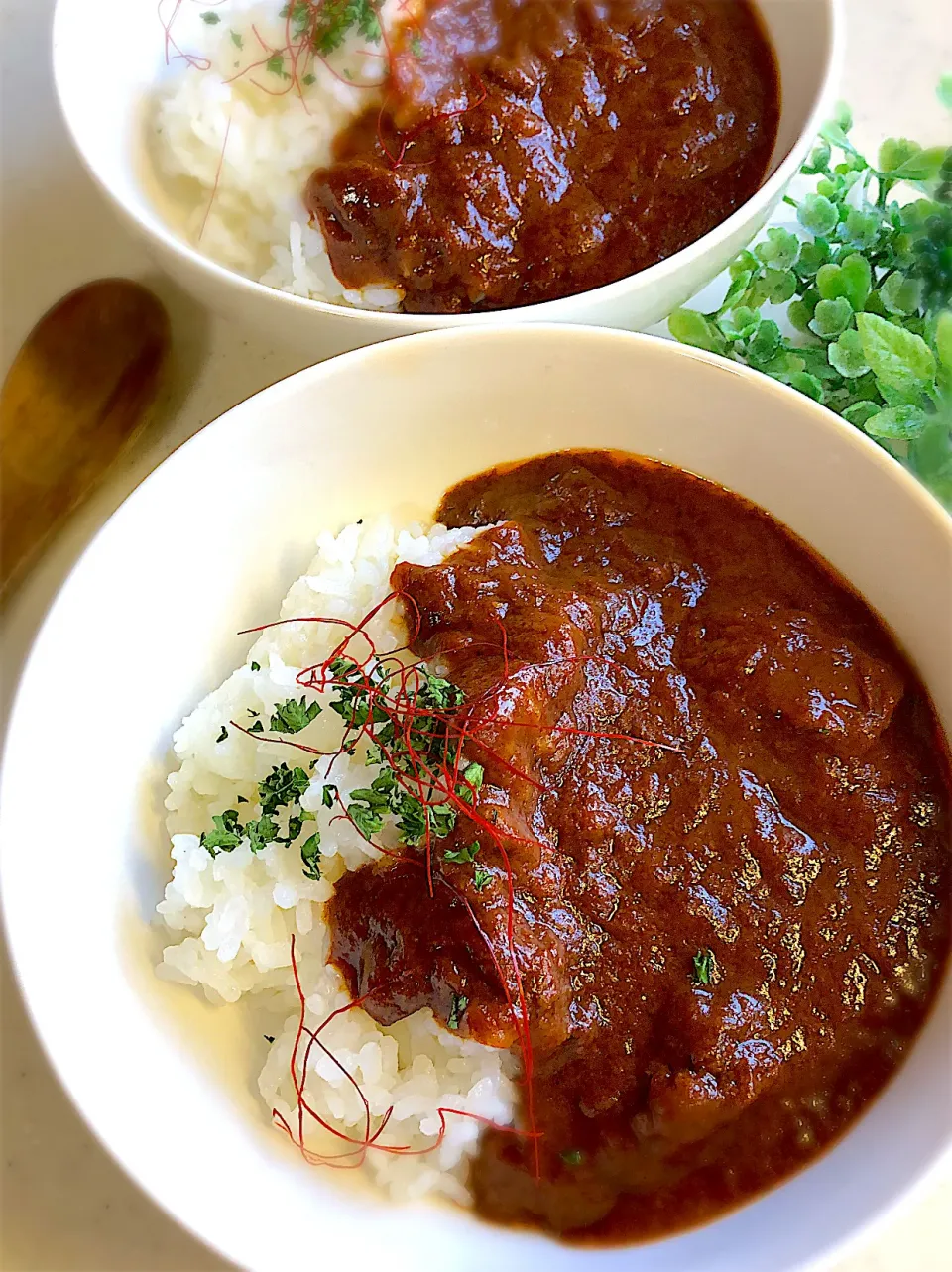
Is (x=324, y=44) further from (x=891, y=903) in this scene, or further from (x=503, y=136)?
(x=891, y=903)

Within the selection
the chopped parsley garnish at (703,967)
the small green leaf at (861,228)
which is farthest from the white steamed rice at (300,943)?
the small green leaf at (861,228)

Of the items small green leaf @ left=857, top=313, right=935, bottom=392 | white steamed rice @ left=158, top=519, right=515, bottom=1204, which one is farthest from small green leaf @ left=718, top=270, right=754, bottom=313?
white steamed rice @ left=158, top=519, right=515, bottom=1204

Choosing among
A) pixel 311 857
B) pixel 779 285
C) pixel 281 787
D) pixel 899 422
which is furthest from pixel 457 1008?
pixel 779 285

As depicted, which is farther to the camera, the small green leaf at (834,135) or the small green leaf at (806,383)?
the small green leaf at (834,135)

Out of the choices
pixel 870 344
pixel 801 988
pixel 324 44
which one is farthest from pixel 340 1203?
pixel 324 44

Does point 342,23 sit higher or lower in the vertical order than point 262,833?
higher

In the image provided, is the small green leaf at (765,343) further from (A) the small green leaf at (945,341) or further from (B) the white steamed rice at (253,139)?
(B) the white steamed rice at (253,139)

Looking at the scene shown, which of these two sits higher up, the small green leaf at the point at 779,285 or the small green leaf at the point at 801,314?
the small green leaf at the point at 779,285

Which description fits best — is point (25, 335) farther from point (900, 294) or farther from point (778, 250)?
point (900, 294)
